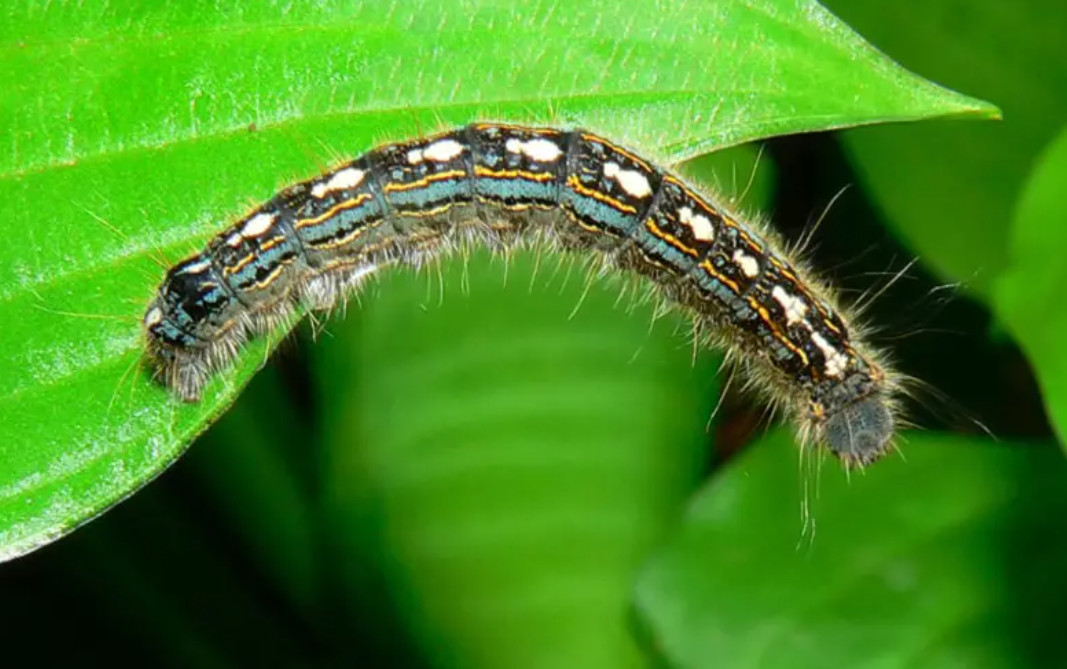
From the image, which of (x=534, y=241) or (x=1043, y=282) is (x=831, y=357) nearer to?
(x=1043, y=282)

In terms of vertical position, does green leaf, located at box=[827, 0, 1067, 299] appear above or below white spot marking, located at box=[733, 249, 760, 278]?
above

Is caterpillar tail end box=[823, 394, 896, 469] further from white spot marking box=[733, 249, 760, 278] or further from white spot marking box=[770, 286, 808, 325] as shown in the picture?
white spot marking box=[733, 249, 760, 278]

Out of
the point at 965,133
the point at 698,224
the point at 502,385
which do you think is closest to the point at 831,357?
the point at 698,224

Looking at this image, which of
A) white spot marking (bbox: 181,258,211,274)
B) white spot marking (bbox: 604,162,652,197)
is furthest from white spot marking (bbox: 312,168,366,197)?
white spot marking (bbox: 604,162,652,197)

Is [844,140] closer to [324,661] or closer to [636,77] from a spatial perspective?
[636,77]

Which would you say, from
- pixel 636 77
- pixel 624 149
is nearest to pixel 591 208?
pixel 624 149

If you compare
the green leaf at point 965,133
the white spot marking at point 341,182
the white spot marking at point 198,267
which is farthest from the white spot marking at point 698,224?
the white spot marking at point 198,267
